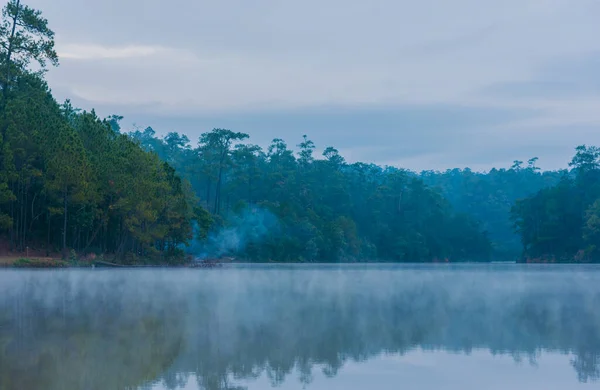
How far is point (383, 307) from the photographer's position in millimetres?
19609

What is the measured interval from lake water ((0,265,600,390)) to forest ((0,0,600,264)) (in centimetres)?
2796

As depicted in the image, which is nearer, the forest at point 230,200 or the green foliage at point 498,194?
the forest at point 230,200

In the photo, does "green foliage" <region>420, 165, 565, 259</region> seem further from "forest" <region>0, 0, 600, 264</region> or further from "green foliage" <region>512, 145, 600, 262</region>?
"green foliage" <region>512, 145, 600, 262</region>

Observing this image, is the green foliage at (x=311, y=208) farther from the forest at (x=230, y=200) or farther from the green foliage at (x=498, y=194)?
the green foliage at (x=498, y=194)

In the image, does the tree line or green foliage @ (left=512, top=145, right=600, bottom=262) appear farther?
green foliage @ (left=512, top=145, right=600, bottom=262)

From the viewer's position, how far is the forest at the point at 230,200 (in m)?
47.8

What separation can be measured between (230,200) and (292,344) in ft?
296

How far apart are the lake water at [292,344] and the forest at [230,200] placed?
91.7 feet

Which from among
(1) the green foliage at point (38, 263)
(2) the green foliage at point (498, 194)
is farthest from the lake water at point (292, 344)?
(2) the green foliage at point (498, 194)

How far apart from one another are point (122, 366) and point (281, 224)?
254 feet

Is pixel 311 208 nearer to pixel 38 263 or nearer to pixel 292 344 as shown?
pixel 38 263

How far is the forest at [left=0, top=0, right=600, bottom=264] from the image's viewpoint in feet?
157

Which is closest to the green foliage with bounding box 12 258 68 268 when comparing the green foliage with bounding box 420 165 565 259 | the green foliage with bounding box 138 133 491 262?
the green foliage with bounding box 138 133 491 262

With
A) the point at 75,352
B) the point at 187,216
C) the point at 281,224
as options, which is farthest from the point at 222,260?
the point at 75,352
